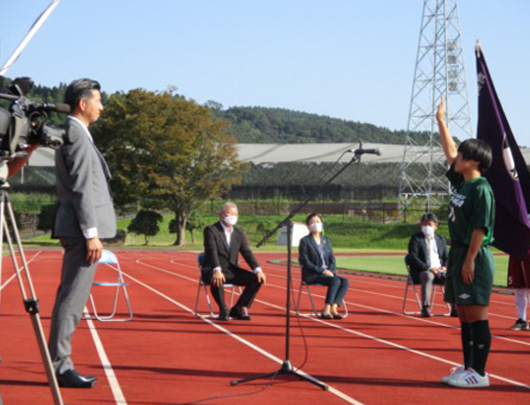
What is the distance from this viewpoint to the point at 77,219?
5922 millimetres

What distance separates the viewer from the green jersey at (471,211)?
20.5 ft

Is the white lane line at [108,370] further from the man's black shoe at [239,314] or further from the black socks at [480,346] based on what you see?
the black socks at [480,346]

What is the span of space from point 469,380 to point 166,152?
43.2 m

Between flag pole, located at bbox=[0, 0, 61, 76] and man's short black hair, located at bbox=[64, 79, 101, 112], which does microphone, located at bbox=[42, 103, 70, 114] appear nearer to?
flag pole, located at bbox=[0, 0, 61, 76]

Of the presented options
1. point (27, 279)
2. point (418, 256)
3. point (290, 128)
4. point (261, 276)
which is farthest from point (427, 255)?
point (290, 128)

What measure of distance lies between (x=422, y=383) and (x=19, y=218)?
48957 millimetres

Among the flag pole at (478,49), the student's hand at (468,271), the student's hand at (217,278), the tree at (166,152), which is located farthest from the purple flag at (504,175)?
the tree at (166,152)

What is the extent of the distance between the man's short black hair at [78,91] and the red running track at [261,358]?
6.59ft

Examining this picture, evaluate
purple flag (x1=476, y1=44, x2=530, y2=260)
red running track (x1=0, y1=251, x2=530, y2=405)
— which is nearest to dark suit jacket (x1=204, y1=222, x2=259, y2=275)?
red running track (x1=0, y1=251, x2=530, y2=405)

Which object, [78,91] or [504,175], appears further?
[504,175]

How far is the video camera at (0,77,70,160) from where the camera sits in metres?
3.96

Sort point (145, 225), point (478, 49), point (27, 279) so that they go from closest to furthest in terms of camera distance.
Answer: point (27, 279), point (478, 49), point (145, 225)

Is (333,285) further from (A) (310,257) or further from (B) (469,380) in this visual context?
(B) (469,380)

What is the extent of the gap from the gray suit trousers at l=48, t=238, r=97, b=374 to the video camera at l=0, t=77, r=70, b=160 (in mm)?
1626
